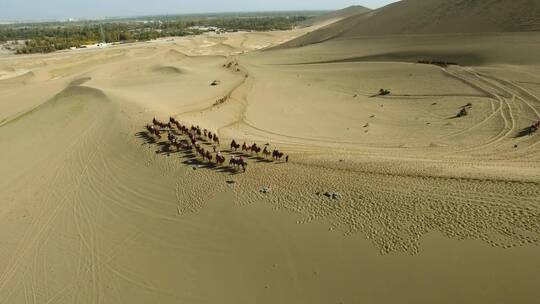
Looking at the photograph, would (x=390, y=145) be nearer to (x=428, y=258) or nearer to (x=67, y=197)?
(x=428, y=258)

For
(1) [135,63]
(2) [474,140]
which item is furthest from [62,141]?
(1) [135,63]

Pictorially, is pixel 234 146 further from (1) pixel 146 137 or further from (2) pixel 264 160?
(1) pixel 146 137

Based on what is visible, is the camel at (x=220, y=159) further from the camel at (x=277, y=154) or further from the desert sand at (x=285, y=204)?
the camel at (x=277, y=154)

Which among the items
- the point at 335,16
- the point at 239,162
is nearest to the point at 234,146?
the point at 239,162

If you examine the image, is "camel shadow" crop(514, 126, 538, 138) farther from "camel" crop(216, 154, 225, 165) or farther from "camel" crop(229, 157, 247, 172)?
"camel" crop(216, 154, 225, 165)

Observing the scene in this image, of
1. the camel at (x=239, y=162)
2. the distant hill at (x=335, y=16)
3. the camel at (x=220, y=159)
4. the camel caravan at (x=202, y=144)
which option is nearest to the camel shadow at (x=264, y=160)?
the camel caravan at (x=202, y=144)

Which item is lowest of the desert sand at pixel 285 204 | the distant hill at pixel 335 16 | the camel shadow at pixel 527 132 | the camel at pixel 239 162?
the desert sand at pixel 285 204
